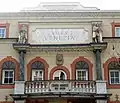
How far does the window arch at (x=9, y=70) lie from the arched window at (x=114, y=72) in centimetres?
827

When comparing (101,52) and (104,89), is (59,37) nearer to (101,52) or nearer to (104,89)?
(101,52)

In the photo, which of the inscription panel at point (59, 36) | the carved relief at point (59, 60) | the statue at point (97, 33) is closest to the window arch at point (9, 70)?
the inscription panel at point (59, 36)

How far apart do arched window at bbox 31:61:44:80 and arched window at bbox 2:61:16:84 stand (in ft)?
5.83

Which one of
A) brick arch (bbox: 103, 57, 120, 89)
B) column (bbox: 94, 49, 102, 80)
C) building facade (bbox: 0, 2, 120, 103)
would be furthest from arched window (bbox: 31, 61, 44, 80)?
Result: brick arch (bbox: 103, 57, 120, 89)

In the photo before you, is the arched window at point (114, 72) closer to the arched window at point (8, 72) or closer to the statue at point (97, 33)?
the statue at point (97, 33)

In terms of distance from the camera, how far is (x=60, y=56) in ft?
97.5

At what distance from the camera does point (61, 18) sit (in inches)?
1227

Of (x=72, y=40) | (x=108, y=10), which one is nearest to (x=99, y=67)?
(x=72, y=40)

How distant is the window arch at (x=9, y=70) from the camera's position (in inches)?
1153

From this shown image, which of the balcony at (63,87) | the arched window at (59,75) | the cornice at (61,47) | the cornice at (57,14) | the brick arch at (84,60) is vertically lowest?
the balcony at (63,87)

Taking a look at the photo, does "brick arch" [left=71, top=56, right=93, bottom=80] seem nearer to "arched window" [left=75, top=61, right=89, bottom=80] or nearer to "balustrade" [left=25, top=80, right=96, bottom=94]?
"arched window" [left=75, top=61, right=89, bottom=80]

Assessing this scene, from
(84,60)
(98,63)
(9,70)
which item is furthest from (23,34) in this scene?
(98,63)

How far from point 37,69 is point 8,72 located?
8.53 ft

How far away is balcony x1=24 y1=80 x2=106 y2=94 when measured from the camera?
27516mm
